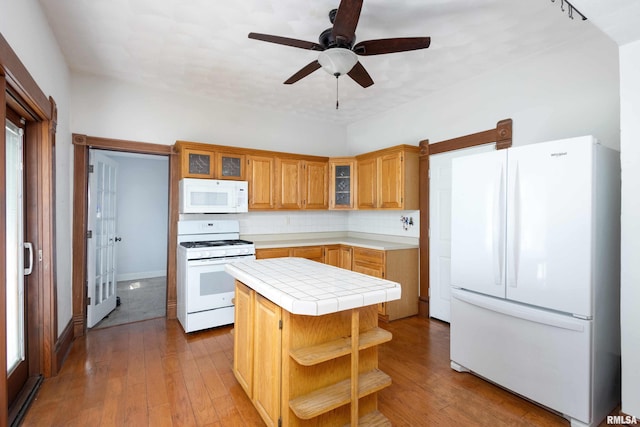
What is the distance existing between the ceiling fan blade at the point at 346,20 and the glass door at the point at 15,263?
2197mm

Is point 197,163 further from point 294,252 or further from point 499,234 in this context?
point 499,234

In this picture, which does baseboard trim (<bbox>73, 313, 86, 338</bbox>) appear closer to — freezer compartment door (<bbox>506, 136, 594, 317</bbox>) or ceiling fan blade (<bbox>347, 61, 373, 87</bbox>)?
ceiling fan blade (<bbox>347, 61, 373, 87</bbox>)

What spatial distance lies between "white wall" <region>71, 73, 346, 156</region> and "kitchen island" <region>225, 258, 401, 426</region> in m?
2.69

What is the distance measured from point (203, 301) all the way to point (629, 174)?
12.2 ft

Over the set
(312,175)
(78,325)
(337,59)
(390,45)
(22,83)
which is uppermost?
(390,45)

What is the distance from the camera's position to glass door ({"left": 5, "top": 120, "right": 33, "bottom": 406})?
2.09 metres

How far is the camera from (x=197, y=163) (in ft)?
12.2

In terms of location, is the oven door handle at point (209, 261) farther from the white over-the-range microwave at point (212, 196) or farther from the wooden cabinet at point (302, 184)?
the wooden cabinet at point (302, 184)

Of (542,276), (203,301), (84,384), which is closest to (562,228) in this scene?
(542,276)

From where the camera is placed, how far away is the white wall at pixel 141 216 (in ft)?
19.3

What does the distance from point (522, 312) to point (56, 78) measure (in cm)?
421

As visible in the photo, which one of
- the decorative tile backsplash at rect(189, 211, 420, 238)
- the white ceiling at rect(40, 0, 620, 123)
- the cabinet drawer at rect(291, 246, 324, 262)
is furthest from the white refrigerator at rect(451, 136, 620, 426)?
the cabinet drawer at rect(291, 246, 324, 262)

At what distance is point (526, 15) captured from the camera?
237cm

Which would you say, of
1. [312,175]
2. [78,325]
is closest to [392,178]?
[312,175]
